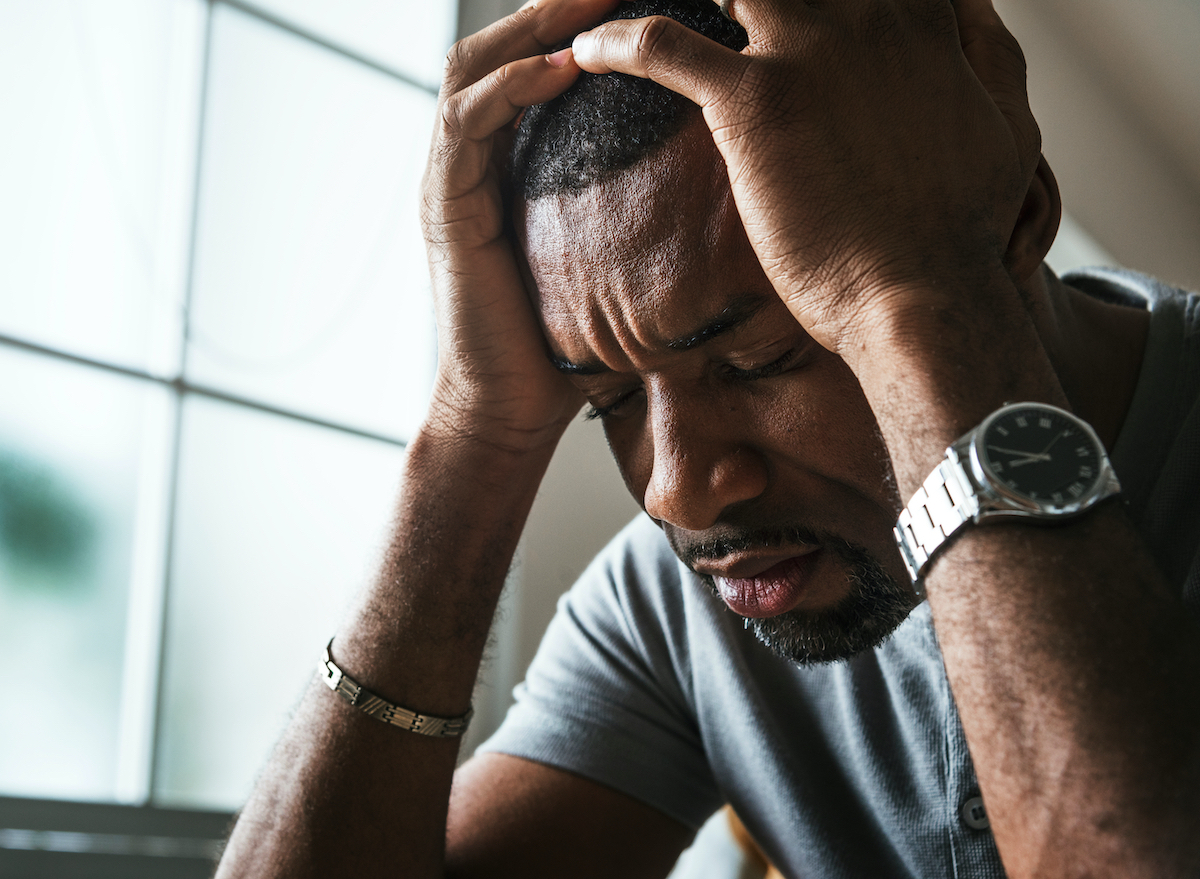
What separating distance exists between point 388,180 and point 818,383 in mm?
1763

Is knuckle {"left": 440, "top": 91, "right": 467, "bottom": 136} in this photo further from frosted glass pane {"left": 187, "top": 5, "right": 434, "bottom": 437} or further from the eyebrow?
frosted glass pane {"left": 187, "top": 5, "right": 434, "bottom": 437}

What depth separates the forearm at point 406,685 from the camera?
3.61ft

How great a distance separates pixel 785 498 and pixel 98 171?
160 centimetres

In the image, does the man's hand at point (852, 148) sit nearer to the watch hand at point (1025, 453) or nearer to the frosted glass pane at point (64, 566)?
the watch hand at point (1025, 453)

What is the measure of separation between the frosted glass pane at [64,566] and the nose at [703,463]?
52.7 inches

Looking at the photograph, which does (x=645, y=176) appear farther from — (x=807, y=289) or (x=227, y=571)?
(x=227, y=571)

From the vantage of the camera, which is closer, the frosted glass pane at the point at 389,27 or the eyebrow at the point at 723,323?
the eyebrow at the point at 723,323

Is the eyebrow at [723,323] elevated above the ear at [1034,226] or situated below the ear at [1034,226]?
below

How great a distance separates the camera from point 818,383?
0.87 m

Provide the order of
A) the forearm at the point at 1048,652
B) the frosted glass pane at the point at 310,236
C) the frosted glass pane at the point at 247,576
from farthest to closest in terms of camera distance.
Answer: the frosted glass pane at the point at 310,236 < the frosted glass pane at the point at 247,576 < the forearm at the point at 1048,652

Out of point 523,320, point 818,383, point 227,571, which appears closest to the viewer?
point 818,383

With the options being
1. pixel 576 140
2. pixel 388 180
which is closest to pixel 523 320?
pixel 576 140

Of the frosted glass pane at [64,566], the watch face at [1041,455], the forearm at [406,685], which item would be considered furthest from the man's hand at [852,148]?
the frosted glass pane at [64,566]

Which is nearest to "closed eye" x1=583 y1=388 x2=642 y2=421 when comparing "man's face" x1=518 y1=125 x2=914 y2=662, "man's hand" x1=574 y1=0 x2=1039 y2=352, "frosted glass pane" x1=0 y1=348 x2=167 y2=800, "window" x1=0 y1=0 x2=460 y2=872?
"man's face" x1=518 y1=125 x2=914 y2=662
